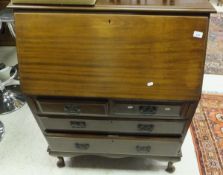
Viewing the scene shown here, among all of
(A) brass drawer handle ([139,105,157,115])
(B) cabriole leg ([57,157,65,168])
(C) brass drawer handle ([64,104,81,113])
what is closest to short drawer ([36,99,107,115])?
(C) brass drawer handle ([64,104,81,113])

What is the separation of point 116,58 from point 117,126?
38 centimetres

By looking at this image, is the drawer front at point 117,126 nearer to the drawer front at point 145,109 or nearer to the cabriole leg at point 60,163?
the drawer front at point 145,109

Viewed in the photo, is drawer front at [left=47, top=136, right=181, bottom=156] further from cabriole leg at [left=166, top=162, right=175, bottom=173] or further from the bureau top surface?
the bureau top surface

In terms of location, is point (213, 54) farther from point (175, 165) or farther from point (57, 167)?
point (57, 167)

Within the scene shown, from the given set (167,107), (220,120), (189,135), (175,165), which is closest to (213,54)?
(220,120)

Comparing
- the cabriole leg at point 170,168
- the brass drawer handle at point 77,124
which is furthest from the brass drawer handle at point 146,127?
the cabriole leg at point 170,168

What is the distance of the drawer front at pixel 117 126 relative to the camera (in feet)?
4.01

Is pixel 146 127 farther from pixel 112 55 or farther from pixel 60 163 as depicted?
pixel 60 163

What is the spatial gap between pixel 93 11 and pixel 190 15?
14.7 inches

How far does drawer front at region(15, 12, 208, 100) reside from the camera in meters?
0.98

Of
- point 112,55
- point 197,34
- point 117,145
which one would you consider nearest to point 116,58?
point 112,55

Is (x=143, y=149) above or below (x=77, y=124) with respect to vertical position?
below

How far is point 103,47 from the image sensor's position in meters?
1.02

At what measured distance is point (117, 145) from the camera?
4.47 feet
